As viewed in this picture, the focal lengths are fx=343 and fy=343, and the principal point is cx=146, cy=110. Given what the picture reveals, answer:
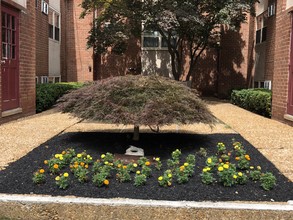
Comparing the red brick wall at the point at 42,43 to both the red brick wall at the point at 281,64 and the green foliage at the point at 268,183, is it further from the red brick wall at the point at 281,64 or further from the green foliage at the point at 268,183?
the green foliage at the point at 268,183

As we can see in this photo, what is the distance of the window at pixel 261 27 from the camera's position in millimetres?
18172

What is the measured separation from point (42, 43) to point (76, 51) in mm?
3724

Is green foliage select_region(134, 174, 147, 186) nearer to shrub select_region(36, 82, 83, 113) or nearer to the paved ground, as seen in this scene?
the paved ground

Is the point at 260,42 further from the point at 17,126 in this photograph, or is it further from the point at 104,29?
the point at 17,126

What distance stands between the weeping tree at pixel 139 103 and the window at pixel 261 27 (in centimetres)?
1377

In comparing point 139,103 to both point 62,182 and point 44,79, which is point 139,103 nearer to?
point 62,182

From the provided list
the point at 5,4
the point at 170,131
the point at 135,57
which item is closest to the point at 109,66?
the point at 135,57

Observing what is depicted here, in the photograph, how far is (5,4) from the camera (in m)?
9.02

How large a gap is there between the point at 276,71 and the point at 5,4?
316 inches

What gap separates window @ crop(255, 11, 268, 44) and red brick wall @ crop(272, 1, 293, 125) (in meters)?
7.80

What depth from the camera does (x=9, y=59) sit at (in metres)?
9.30

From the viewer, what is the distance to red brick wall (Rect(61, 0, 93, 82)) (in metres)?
20.5

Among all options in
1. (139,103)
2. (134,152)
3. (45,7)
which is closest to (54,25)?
(45,7)

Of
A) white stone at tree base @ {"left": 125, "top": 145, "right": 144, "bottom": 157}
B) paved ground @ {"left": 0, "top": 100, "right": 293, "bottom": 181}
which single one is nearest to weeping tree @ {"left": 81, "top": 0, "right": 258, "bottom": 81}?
paved ground @ {"left": 0, "top": 100, "right": 293, "bottom": 181}
